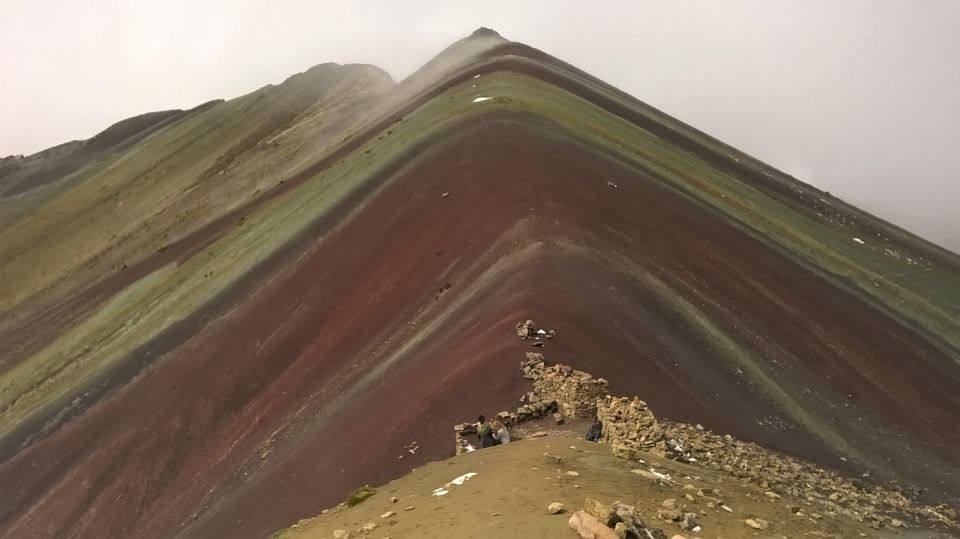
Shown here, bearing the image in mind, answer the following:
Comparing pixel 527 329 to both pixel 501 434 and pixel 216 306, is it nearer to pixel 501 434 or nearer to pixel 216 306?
pixel 501 434

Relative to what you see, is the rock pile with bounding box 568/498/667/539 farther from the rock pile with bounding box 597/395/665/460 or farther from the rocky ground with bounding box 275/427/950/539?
the rock pile with bounding box 597/395/665/460

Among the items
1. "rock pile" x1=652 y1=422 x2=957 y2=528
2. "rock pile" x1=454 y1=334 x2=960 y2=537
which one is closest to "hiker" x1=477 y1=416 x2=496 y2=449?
"rock pile" x1=454 y1=334 x2=960 y2=537

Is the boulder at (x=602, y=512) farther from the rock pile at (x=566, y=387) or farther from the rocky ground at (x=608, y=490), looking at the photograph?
the rock pile at (x=566, y=387)

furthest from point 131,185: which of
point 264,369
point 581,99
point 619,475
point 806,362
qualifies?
point 619,475

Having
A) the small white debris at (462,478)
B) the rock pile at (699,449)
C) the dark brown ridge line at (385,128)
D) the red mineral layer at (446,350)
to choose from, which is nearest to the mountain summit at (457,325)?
the red mineral layer at (446,350)

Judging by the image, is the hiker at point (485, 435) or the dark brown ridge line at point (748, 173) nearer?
the hiker at point (485, 435)

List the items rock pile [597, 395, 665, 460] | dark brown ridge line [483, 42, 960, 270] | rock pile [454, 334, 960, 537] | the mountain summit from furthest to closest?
dark brown ridge line [483, 42, 960, 270] < the mountain summit < rock pile [454, 334, 960, 537] < rock pile [597, 395, 665, 460]
